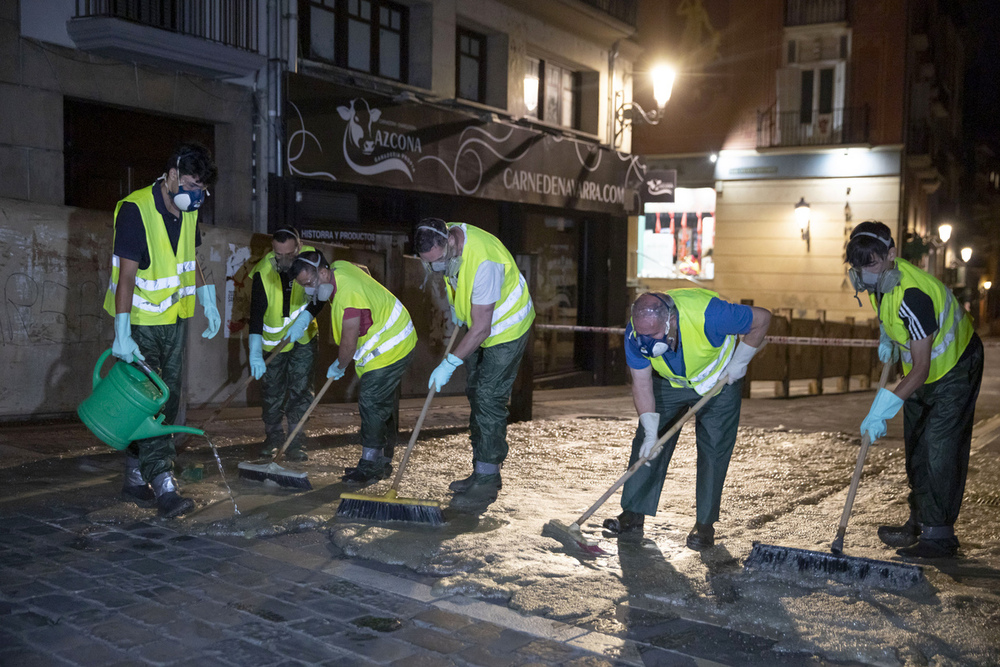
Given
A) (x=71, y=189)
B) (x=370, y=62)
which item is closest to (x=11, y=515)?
(x=71, y=189)

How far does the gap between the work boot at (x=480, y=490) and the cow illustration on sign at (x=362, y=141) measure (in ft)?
21.1

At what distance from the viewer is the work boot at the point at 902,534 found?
16.1 feet

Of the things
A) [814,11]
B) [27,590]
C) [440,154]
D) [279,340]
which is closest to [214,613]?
[27,590]

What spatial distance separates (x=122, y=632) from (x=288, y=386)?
3.63 m

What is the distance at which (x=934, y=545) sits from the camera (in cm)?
472

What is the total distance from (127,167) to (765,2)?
19.0 meters

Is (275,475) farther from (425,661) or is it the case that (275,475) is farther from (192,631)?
(425,661)

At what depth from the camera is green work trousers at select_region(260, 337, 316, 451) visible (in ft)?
22.3

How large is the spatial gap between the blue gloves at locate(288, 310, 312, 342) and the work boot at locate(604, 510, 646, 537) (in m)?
2.63

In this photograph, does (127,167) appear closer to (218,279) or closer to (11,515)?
(218,279)

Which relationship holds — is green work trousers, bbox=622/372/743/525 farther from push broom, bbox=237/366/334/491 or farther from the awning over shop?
the awning over shop

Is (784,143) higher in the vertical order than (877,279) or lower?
higher

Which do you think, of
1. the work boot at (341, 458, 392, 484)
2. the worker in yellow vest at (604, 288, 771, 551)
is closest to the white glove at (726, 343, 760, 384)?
the worker in yellow vest at (604, 288, 771, 551)

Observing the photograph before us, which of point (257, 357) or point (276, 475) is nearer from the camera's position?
point (276, 475)
